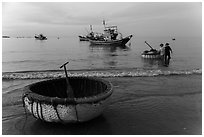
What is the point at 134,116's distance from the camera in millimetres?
5105

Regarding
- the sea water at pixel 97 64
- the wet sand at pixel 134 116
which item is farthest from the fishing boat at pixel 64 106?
the sea water at pixel 97 64

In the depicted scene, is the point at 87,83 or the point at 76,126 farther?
the point at 87,83

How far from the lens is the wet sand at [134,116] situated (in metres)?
4.38

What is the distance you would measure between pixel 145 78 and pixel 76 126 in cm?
A: 634

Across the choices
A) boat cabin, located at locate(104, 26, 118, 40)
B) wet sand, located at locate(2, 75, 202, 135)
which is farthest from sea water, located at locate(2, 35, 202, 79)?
boat cabin, located at locate(104, 26, 118, 40)

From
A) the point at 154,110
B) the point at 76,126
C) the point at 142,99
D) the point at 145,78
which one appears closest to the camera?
the point at 76,126

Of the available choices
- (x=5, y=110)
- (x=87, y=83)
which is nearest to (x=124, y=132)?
(x=87, y=83)

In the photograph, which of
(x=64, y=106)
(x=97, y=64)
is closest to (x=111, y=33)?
(x=97, y=64)

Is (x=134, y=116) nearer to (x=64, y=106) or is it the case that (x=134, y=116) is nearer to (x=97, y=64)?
(x=64, y=106)

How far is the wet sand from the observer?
4.38 meters

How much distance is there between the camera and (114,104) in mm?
6094

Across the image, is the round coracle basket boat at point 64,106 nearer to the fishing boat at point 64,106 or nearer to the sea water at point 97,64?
the fishing boat at point 64,106

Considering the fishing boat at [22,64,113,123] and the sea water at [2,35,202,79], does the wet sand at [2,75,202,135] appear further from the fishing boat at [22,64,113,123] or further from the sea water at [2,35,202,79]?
the sea water at [2,35,202,79]

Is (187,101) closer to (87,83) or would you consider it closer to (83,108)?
(87,83)
